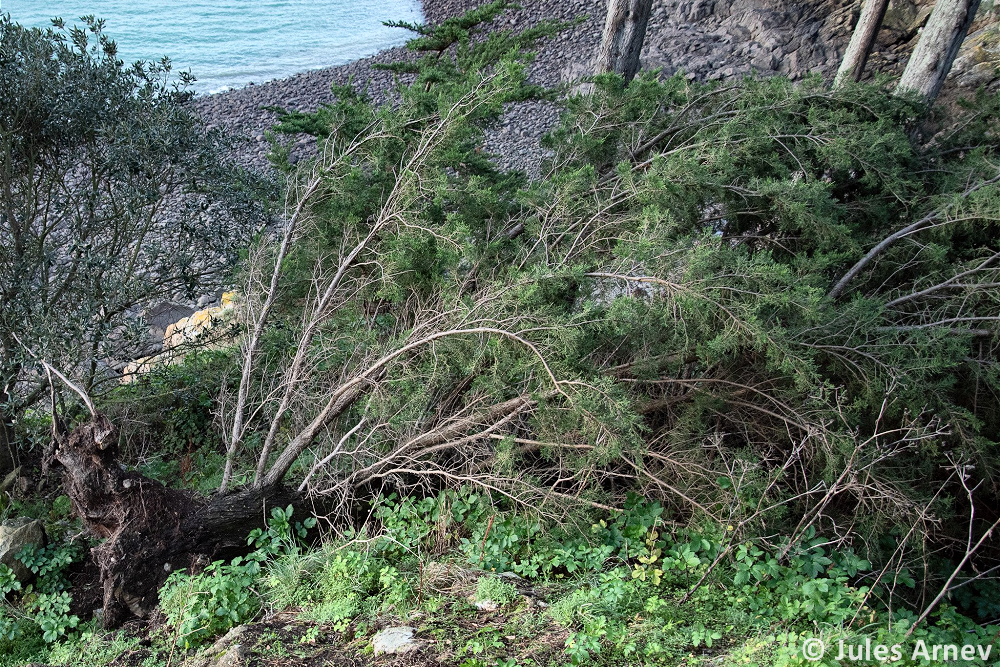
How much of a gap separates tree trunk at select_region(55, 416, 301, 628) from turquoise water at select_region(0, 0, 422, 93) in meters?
12.7

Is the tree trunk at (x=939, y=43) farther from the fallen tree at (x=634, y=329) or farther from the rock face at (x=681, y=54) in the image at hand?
the rock face at (x=681, y=54)

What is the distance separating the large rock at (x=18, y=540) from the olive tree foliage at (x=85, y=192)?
93 centimetres

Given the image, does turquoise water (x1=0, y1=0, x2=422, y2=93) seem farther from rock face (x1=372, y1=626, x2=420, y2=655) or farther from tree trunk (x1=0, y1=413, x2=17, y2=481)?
rock face (x1=372, y1=626, x2=420, y2=655)

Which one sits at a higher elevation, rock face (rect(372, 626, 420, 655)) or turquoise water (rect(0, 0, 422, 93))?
turquoise water (rect(0, 0, 422, 93))

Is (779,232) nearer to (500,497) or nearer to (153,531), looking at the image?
(500,497)

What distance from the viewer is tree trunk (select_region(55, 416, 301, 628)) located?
423 cm

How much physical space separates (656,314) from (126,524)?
338 centimetres

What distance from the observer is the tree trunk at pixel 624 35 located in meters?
7.86

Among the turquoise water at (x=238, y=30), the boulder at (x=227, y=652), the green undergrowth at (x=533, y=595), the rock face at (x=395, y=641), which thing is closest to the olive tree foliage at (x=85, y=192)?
the green undergrowth at (x=533, y=595)

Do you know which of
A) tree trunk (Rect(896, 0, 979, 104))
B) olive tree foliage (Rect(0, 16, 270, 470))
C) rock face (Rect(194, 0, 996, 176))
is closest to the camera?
olive tree foliage (Rect(0, 16, 270, 470))

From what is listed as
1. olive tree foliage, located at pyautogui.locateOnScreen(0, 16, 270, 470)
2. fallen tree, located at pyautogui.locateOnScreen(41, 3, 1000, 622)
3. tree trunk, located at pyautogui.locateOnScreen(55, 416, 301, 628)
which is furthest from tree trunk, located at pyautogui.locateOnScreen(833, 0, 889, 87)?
tree trunk, located at pyautogui.locateOnScreen(55, 416, 301, 628)

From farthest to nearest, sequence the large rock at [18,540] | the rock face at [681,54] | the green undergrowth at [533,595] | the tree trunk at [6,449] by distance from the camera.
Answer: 1. the rock face at [681,54]
2. the tree trunk at [6,449]
3. the large rock at [18,540]
4. the green undergrowth at [533,595]

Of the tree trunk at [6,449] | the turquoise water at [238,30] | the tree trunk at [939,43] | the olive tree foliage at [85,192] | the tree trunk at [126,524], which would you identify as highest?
the tree trunk at [939,43]

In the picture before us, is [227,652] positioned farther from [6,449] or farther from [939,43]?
[939,43]
